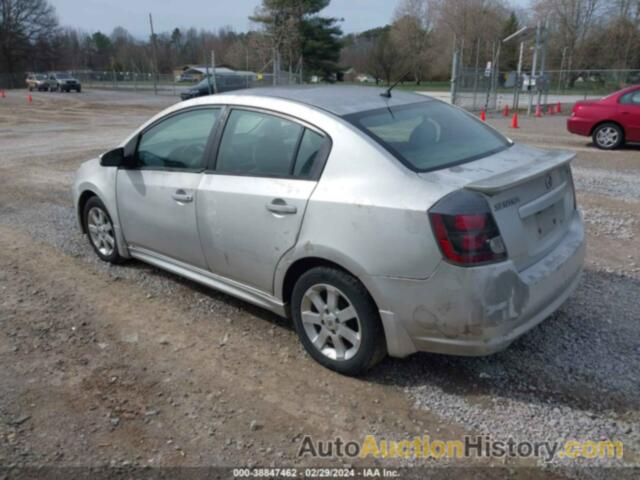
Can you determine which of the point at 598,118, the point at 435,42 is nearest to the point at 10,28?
the point at 435,42

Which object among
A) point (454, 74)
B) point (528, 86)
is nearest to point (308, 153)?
point (454, 74)

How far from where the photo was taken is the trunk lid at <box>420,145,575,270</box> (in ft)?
9.50

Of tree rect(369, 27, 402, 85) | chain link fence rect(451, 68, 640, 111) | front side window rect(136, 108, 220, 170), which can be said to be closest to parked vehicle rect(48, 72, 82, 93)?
tree rect(369, 27, 402, 85)

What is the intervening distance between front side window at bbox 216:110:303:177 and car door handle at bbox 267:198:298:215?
0.61ft

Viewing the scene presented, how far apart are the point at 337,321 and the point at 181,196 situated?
1569mm

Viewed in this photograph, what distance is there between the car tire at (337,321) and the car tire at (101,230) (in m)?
2.41

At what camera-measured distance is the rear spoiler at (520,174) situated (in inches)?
112

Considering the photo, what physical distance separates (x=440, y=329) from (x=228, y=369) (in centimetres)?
140

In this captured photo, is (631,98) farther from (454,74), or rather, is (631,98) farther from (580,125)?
(454,74)

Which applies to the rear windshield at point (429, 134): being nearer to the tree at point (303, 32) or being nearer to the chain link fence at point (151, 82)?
the chain link fence at point (151, 82)

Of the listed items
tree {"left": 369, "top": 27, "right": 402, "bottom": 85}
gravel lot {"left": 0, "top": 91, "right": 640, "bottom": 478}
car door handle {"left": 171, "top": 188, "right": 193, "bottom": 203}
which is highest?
tree {"left": 369, "top": 27, "right": 402, "bottom": 85}

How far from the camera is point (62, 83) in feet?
161

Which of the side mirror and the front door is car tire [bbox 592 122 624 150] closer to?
the front door

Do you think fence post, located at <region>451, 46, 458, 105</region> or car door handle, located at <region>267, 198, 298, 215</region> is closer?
car door handle, located at <region>267, 198, 298, 215</region>
